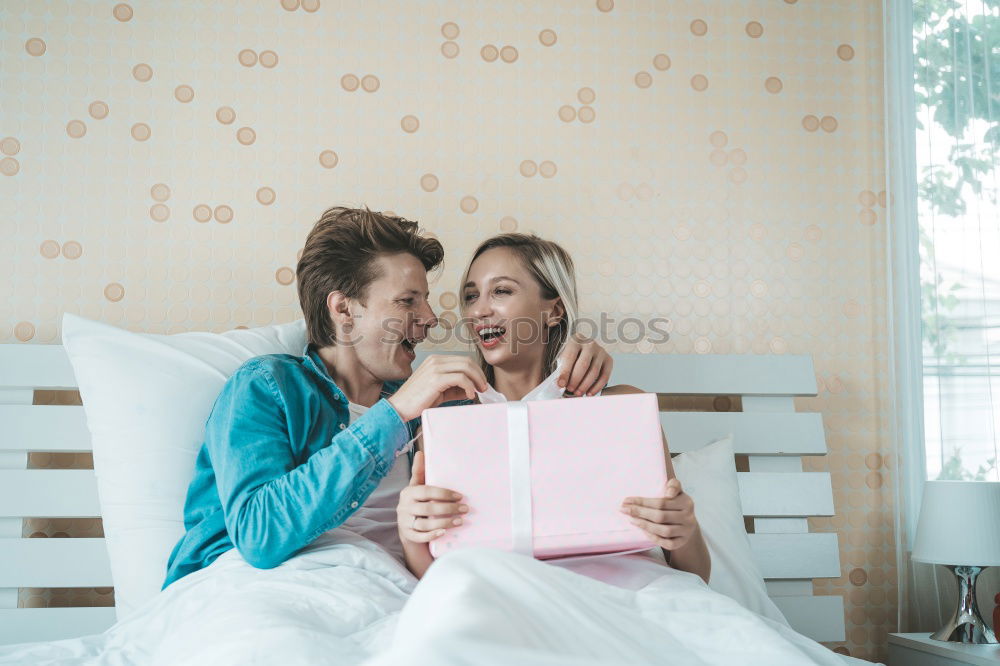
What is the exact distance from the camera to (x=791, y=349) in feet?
6.80

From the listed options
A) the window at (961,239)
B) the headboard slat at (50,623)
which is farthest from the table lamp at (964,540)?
the headboard slat at (50,623)

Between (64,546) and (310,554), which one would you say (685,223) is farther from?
(64,546)

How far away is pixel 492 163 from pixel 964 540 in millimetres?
1348

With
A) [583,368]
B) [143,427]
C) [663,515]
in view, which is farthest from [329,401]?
[663,515]

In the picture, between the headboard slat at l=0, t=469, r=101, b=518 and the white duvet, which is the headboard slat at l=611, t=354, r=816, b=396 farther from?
the headboard slat at l=0, t=469, r=101, b=518

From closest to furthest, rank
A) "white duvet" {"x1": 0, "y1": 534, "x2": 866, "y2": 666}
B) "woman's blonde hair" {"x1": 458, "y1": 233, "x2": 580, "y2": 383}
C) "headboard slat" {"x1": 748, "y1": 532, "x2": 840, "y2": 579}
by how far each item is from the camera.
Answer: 1. "white duvet" {"x1": 0, "y1": 534, "x2": 866, "y2": 666}
2. "woman's blonde hair" {"x1": 458, "y1": 233, "x2": 580, "y2": 383}
3. "headboard slat" {"x1": 748, "y1": 532, "x2": 840, "y2": 579}

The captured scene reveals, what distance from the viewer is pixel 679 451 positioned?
1.89 m

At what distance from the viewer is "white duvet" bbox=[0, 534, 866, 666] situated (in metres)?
0.71

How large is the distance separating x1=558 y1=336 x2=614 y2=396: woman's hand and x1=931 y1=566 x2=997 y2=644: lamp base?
95cm

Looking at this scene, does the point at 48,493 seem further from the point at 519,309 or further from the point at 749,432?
the point at 749,432

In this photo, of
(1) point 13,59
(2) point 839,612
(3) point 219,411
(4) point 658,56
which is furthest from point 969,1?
(1) point 13,59

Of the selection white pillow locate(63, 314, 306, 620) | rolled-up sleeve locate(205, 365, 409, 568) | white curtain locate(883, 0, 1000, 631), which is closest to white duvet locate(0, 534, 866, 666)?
rolled-up sleeve locate(205, 365, 409, 568)

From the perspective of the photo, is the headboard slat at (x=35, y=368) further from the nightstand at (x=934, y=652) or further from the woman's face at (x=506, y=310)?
the nightstand at (x=934, y=652)

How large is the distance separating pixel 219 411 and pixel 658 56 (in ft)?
4.69
